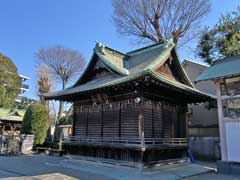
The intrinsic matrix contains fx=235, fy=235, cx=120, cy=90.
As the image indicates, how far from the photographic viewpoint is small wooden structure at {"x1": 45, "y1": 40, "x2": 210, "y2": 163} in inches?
411

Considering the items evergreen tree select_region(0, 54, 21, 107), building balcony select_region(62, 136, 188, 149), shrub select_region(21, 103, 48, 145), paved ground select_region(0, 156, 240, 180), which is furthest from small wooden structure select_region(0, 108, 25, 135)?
paved ground select_region(0, 156, 240, 180)

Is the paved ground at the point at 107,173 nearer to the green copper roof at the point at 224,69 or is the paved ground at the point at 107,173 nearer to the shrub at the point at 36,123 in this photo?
the green copper roof at the point at 224,69

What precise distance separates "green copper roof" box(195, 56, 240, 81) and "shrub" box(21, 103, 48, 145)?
45.3 ft

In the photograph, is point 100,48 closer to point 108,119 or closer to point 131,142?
point 108,119

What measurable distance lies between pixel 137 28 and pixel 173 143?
12989 millimetres

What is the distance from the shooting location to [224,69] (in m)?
11.0

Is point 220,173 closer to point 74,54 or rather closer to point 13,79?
point 74,54

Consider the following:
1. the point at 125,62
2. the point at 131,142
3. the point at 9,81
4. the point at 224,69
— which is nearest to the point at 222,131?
the point at 224,69

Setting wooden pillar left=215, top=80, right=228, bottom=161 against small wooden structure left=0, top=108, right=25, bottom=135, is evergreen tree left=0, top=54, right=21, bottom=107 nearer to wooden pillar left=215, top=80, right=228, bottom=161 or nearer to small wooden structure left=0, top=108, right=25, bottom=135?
small wooden structure left=0, top=108, right=25, bottom=135

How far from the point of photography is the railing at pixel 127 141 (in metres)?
10.3

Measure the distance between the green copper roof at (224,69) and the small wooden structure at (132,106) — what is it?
3.81 ft

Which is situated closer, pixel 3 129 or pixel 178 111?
pixel 178 111

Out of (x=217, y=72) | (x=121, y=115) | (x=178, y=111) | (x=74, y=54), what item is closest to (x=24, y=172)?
(x=121, y=115)

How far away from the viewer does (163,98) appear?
11922 millimetres
